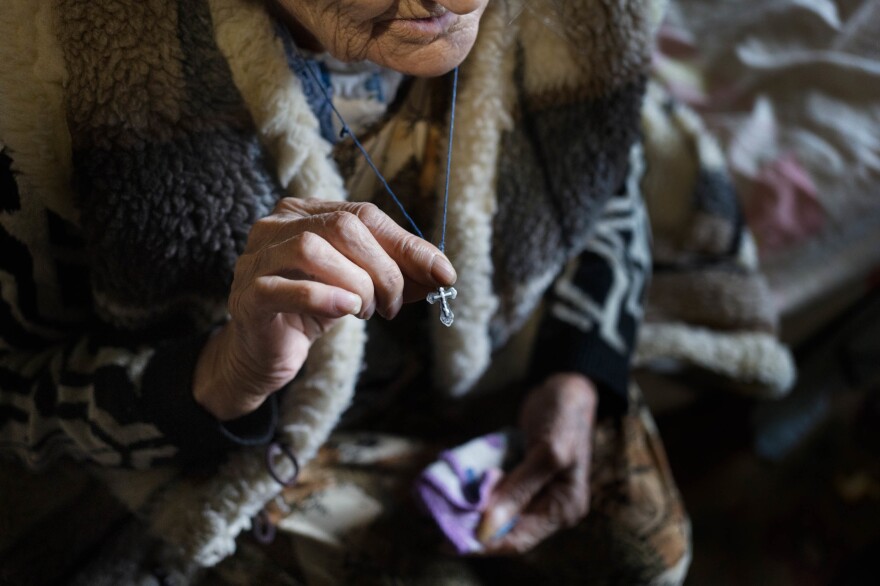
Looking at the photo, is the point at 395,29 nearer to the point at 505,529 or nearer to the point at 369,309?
the point at 369,309

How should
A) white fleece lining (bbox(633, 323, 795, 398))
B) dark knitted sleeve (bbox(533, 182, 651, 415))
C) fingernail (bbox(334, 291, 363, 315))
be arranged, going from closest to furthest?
1. fingernail (bbox(334, 291, 363, 315))
2. dark knitted sleeve (bbox(533, 182, 651, 415))
3. white fleece lining (bbox(633, 323, 795, 398))

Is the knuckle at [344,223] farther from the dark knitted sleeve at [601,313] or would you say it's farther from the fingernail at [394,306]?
the dark knitted sleeve at [601,313]

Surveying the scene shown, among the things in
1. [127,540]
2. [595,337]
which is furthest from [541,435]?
[127,540]

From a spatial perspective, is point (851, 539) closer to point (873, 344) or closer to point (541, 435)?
point (873, 344)

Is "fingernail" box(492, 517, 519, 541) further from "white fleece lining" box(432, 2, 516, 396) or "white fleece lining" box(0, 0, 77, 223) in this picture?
"white fleece lining" box(0, 0, 77, 223)

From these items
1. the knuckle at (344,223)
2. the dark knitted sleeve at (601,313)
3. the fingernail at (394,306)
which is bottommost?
the dark knitted sleeve at (601,313)

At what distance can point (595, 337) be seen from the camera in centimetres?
77

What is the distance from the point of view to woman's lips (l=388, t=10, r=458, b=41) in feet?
1.33

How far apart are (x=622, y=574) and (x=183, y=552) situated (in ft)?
1.21

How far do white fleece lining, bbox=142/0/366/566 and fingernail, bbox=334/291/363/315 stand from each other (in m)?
0.10

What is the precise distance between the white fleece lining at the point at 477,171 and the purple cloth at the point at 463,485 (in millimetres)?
102

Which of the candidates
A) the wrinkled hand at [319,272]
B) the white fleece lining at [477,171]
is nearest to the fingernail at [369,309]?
the wrinkled hand at [319,272]

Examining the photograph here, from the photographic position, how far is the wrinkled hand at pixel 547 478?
683 millimetres

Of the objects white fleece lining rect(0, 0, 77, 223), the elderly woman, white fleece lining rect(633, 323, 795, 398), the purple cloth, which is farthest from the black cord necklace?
white fleece lining rect(633, 323, 795, 398)
